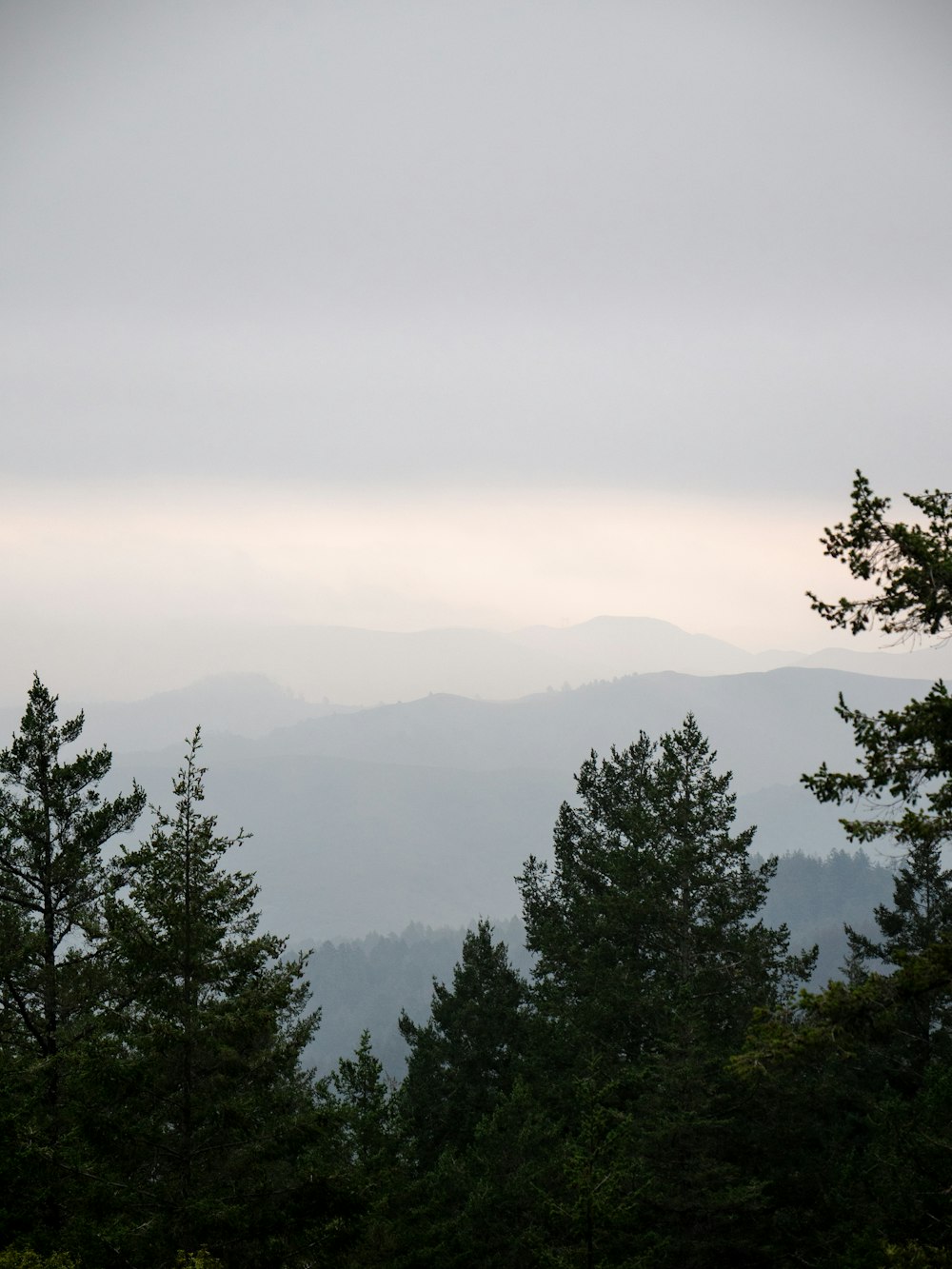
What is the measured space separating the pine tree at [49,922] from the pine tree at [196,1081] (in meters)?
1.16

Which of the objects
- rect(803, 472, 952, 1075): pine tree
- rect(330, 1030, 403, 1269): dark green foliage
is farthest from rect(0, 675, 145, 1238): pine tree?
rect(803, 472, 952, 1075): pine tree

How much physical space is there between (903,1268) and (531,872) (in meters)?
30.4

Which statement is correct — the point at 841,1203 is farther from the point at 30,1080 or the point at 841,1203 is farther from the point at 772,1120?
the point at 30,1080

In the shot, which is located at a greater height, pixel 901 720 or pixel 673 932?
pixel 901 720

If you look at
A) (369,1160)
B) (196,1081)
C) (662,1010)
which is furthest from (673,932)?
(196,1081)

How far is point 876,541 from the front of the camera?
1220 cm

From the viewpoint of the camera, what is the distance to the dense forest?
471 inches

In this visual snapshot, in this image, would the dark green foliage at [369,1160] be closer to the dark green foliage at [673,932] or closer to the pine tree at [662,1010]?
the pine tree at [662,1010]

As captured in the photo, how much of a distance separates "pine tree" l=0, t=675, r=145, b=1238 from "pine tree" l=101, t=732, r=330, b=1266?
3.80 feet

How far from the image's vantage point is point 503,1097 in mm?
24609

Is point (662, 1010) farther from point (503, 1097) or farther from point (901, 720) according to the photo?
point (901, 720)

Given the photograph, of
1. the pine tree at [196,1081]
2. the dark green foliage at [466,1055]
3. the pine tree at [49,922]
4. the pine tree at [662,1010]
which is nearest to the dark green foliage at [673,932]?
the pine tree at [662,1010]

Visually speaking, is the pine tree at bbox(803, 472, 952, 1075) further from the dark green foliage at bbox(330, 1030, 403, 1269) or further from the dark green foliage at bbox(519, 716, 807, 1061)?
the dark green foliage at bbox(519, 716, 807, 1061)

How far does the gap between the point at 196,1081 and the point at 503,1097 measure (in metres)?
10.9
